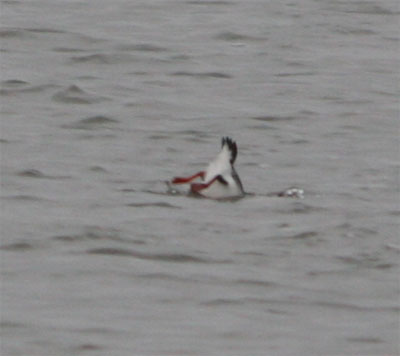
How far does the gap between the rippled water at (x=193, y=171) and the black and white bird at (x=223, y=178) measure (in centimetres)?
12

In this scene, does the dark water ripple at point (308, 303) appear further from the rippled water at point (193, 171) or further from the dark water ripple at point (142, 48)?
the dark water ripple at point (142, 48)

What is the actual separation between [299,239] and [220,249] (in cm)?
63

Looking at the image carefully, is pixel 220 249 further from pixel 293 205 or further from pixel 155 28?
pixel 155 28

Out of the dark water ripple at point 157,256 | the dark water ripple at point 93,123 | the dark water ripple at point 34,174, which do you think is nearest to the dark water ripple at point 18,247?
the dark water ripple at point 157,256

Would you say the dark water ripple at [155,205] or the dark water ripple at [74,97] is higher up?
the dark water ripple at [155,205]

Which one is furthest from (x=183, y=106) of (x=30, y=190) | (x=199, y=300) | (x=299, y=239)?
(x=199, y=300)

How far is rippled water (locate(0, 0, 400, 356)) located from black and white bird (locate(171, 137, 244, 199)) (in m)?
0.12

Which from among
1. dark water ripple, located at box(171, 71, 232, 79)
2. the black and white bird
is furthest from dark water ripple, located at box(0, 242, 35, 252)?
dark water ripple, located at box(171, 71, 232, 79)

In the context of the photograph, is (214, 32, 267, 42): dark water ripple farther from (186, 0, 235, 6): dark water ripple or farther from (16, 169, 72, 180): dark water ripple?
(16, 169, 72, 180): dark water ripple

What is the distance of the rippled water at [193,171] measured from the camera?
8102 mm

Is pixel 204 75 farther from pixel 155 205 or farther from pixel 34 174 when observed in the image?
pixel 155 205

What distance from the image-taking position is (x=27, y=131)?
13109 millimetres

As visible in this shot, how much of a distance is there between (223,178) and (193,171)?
4.39 feet

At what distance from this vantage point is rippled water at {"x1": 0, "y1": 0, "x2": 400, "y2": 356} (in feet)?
26.6
